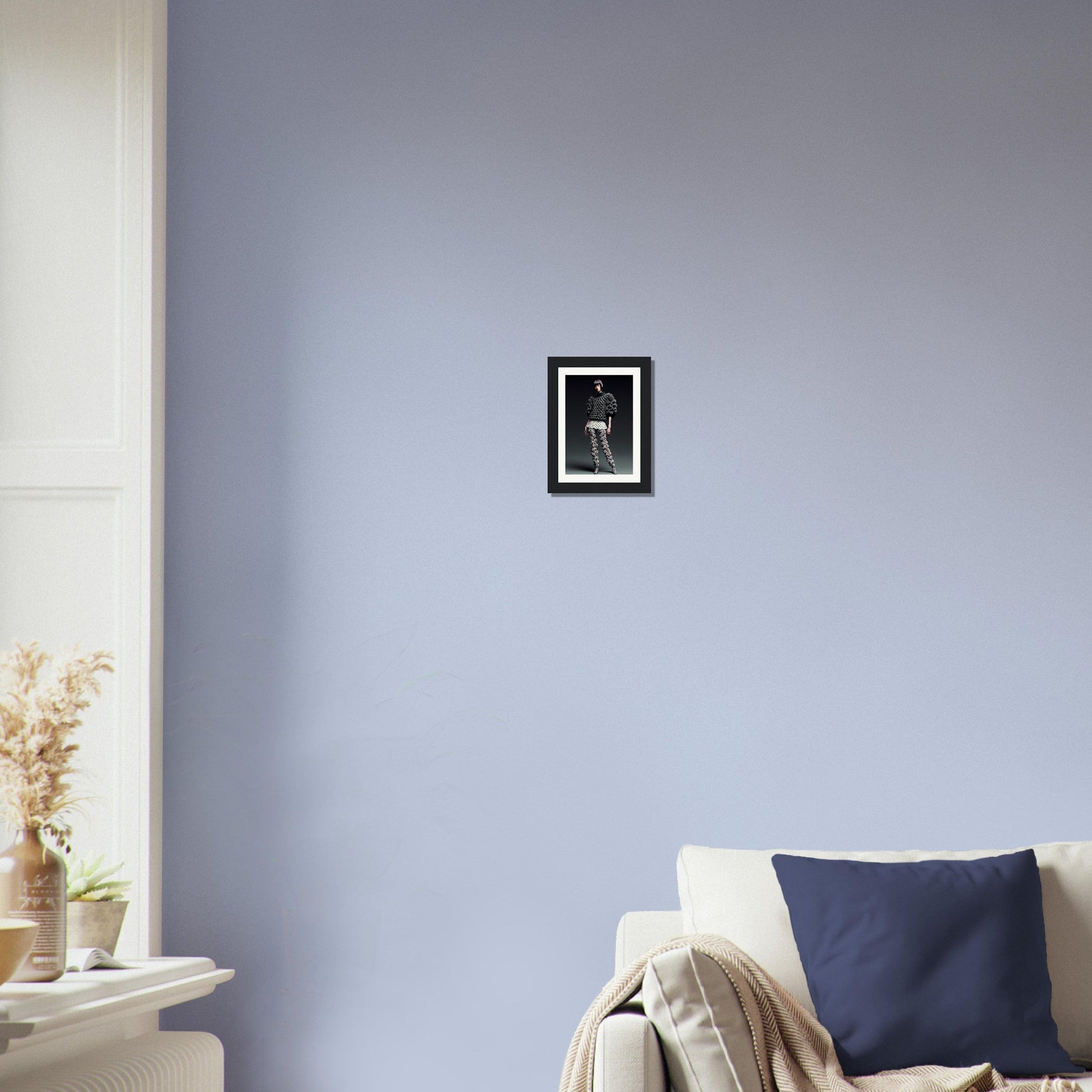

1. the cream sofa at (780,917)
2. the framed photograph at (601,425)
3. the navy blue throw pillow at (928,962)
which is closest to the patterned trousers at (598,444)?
the framed photograph at (601,425)

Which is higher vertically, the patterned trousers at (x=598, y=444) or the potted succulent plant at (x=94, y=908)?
the patterned trousers at (x=598, y=444)

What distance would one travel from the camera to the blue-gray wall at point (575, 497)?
101 inches

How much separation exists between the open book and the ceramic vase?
143 millimetres

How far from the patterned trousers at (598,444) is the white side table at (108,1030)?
1384 mm

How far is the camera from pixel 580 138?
2.70m

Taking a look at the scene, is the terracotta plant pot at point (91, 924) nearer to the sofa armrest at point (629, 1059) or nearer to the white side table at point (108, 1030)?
the white side table at point (108, 1030)

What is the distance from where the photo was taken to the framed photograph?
2639mm

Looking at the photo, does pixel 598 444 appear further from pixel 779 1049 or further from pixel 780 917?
pixel 779 1049

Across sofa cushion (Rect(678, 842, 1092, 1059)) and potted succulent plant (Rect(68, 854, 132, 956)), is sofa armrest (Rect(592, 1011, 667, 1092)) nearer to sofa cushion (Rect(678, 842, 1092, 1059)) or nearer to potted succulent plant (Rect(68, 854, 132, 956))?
sofa cushion (Rect(678, 842, 1092, 1059))

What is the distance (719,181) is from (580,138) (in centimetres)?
35

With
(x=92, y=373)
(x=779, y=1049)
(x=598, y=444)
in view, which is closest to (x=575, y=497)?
(x=598, y=444)

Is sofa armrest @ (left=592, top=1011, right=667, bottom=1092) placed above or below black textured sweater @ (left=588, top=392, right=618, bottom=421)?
below

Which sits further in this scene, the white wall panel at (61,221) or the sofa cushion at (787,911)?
the white wall panel at (61,221)

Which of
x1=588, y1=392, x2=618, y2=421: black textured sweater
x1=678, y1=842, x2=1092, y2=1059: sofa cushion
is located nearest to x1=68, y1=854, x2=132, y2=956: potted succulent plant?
x1=678, y1=842, x2=1092, y2=1059: sofa cushion
